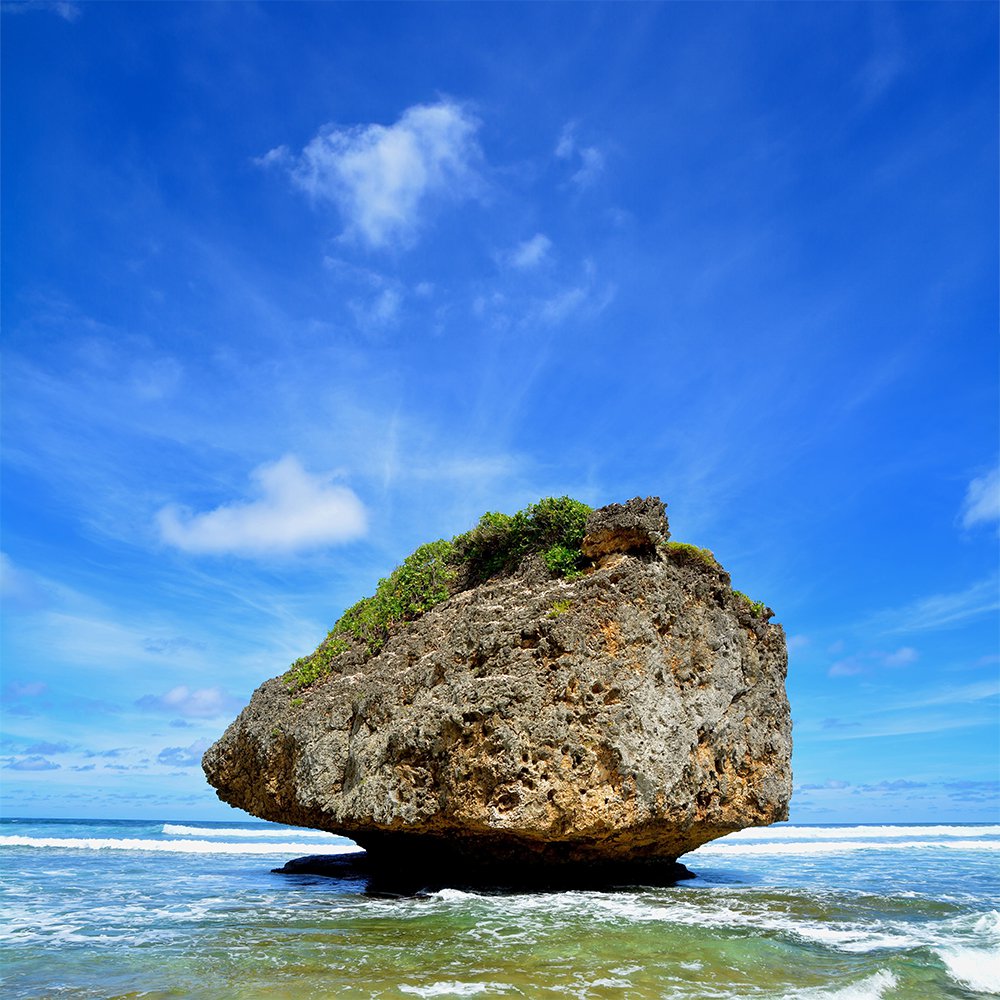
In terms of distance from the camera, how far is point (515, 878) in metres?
14.2

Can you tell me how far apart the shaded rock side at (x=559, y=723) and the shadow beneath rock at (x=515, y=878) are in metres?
0.36

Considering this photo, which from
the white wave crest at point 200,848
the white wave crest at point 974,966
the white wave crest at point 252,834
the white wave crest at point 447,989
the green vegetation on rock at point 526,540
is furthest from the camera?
the white wave crest at point 252,834

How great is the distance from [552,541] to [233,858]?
56.2 feet

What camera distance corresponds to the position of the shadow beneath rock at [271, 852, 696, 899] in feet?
45.2

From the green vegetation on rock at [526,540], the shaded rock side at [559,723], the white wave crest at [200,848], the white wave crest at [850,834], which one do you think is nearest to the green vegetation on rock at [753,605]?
the shaded rock side at [559,723]

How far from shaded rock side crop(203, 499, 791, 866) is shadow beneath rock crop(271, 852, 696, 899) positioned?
36 cm

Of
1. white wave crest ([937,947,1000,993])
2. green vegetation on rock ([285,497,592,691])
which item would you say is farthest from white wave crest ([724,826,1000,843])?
white wave crest ([937,947,1000,993])

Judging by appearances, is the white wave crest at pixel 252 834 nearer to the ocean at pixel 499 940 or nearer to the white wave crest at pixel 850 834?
the white wave crest at pixel 850 834

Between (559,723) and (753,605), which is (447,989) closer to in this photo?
(559,723)

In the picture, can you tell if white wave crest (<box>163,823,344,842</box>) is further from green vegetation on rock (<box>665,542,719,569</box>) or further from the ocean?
green vegetation on rock (<box>665,542,719,569</box>)

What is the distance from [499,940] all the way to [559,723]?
329 centimetres

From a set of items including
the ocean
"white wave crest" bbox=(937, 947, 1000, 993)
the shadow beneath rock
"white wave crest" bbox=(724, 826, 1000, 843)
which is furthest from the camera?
"white wave crest" bbox=(724, 826, 1000, 843)

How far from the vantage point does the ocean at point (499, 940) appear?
24.6ft

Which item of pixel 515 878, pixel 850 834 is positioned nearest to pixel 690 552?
pixel 515 878
